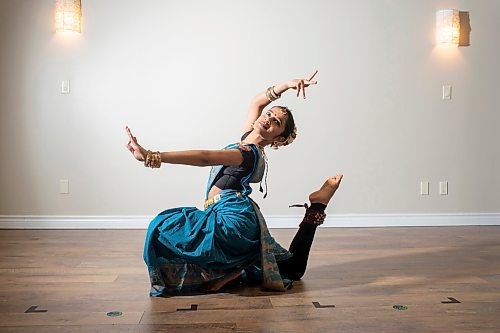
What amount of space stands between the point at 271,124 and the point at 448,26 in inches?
111

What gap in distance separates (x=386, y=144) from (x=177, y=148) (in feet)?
5.53

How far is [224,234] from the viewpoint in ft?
9.08

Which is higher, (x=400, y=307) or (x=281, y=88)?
(x=281, y=88)

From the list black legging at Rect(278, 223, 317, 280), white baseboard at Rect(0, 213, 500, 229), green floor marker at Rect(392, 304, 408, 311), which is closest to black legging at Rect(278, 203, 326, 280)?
black legging at Rect(278, 223, 317, 280)

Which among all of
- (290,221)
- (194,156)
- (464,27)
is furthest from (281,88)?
(464,27)

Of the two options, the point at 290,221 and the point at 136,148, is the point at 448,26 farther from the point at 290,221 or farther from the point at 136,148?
the point at 136,148

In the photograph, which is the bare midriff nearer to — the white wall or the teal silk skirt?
the teal silk skirt

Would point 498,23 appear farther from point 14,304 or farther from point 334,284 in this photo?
point 14,304

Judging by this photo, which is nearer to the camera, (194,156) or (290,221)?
(194,156)

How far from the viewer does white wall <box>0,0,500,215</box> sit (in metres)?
4.96

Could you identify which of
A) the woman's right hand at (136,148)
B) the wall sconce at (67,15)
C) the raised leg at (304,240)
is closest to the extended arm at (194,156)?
the woman's right hand at (136,148)

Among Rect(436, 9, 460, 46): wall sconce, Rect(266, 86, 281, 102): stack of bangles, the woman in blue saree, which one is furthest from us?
Rect(436, 9, 460, 46): wall sconce

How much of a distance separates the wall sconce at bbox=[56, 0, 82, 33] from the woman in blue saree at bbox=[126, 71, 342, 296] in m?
2.45

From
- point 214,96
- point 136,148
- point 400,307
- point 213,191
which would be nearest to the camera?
point 136,148
